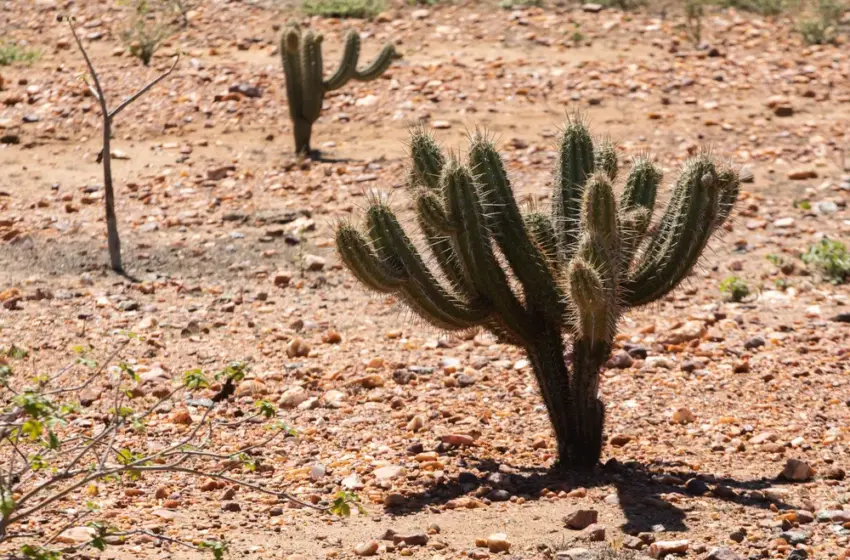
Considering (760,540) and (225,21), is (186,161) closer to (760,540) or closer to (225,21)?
(225,21)

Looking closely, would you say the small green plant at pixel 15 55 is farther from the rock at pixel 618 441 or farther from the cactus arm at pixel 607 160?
the rock at pixel 618 441

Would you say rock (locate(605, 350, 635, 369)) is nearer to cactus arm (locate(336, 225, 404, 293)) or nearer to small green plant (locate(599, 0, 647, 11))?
cactus arm (locate(336, 225, 404, 293))

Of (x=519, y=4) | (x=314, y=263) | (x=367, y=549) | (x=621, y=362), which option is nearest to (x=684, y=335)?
(x=621, y=362)

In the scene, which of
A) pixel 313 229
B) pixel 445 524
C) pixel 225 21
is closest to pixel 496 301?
pixel 445 524

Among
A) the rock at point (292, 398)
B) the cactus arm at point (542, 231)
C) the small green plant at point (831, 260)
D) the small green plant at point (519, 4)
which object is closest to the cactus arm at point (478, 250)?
the cactus arm at point (542, 231)

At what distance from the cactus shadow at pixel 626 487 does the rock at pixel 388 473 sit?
0.19m

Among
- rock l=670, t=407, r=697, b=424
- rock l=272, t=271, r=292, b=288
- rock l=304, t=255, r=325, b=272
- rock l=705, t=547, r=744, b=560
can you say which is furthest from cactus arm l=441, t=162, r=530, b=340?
rock l=304, t=255, r=325, b=272

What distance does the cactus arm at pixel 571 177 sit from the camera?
573 cm

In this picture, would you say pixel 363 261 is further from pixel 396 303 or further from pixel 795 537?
pixel 396 303

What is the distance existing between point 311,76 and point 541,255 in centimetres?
610

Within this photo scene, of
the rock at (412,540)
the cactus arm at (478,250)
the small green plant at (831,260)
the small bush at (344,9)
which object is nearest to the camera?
the rock at (412,540)

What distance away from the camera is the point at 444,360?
726 cm

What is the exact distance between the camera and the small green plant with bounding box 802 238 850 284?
28.1ft

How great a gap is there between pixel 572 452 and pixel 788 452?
1.06 metres
